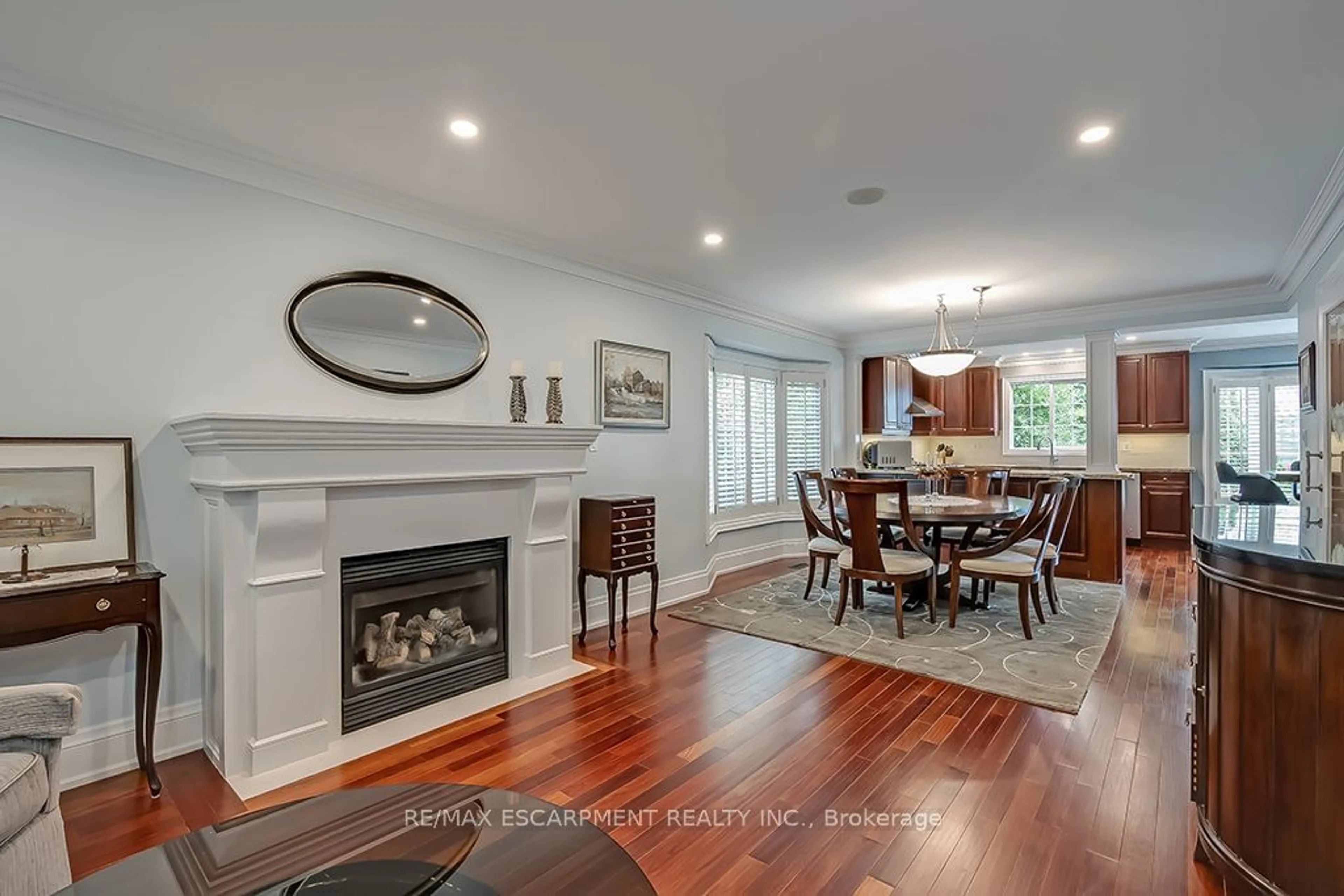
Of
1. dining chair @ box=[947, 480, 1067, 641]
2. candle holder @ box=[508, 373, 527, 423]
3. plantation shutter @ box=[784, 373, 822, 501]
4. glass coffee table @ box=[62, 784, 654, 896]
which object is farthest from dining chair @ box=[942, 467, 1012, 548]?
glass coffee table @ box=[62, 784, 654, 896]

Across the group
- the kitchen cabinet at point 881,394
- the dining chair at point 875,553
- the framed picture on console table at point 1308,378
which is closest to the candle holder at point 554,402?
the dining chair at point 875,553

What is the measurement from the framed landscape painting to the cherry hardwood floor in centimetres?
173

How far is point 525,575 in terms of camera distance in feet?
10.7

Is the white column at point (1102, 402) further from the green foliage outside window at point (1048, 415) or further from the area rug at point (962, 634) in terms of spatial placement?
the green foliage outside window at point (1048, 415)

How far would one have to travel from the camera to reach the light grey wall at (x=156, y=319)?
7.27 feet

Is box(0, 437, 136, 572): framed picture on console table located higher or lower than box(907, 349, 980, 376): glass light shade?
lower

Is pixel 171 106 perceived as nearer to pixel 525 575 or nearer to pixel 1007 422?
pixel 525 575

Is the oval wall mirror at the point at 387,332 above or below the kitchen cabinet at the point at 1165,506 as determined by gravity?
above

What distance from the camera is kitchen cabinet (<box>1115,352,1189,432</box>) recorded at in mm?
7168

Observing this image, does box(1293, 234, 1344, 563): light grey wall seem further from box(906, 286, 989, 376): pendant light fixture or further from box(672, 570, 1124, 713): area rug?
box(906, 286, 989, 376): pendant light fixture

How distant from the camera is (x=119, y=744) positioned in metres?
2.36

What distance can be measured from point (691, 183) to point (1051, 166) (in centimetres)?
161

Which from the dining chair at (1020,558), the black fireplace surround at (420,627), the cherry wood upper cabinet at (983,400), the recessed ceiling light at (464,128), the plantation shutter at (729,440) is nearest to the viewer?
the recessed ceiling light at (464,128)

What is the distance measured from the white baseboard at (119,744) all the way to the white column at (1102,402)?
Answer: 6.56m
